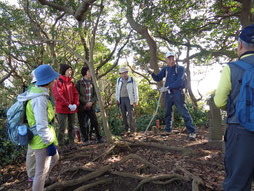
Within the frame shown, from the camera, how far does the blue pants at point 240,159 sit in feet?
5.89

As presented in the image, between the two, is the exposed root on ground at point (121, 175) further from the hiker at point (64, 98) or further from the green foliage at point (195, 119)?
the green foliage at point (195, 119)

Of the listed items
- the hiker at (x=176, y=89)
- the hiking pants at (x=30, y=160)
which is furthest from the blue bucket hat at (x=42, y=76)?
the hiker at (x=176, y=89)

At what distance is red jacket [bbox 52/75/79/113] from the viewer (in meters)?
4.61

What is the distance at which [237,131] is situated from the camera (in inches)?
73.9

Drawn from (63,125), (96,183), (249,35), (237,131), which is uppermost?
(249,35)

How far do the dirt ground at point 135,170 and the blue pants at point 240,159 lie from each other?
0.96m

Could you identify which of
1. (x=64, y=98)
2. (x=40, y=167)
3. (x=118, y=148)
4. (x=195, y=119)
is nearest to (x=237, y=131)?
(x=40, y=167)

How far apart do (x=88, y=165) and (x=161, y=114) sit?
562cm

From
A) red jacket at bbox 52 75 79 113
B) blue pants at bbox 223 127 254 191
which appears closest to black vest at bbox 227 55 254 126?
blue pants at bbox 223 127 254 191

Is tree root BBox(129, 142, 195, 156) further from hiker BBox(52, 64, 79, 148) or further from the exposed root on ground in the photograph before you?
hiker BBox(52, 64, 79, 148)

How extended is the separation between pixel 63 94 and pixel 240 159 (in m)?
4.09

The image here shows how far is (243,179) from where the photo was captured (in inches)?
72.0

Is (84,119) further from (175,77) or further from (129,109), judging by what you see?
(175,77)

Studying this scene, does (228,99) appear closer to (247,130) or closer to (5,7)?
(247,130)
